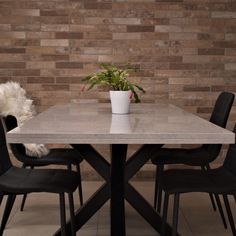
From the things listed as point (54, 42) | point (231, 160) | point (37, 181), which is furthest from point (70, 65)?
point (231, 160)

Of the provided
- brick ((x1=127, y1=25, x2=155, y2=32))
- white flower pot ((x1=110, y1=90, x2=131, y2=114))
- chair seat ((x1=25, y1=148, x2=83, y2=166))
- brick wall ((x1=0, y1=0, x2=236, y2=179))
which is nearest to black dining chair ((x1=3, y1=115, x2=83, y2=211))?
chair seat ((x1=25, y1=148, x2=83, y2=166))

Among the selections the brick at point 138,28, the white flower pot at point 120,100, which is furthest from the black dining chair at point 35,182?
the brick at point 138,28

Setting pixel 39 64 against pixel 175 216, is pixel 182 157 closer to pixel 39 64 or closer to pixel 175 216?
pixel 175 216

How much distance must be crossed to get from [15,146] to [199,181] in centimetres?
124

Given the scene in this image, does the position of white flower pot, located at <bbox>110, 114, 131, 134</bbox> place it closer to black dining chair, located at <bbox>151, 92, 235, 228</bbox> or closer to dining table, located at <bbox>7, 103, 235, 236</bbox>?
dining table, located at <bbox>7, 103, 235, 236</bbox>

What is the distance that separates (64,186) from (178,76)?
218cm

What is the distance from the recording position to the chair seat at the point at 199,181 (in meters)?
2.03

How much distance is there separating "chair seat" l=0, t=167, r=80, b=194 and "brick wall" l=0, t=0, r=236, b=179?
1.65m

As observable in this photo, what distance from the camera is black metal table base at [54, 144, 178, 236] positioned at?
2033 millimetres

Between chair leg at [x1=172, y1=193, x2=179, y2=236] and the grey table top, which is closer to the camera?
the grey table top

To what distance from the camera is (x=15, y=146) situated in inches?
107

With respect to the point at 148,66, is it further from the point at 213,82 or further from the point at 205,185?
the point at 205,185

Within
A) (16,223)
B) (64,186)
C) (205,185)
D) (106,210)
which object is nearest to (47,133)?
(64,186)

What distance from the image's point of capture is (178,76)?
3.95m
